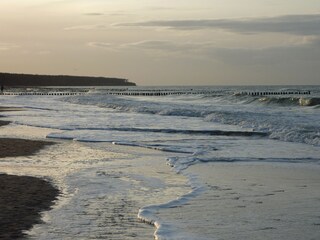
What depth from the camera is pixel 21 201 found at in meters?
9.23

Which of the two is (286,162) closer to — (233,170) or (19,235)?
(233,170)

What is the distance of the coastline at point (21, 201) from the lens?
24.8 ft

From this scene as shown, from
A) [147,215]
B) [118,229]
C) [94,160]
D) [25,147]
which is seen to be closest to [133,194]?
[147,215]

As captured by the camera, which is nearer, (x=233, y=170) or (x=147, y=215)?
(x=147, y=215)

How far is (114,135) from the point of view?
72.7ft

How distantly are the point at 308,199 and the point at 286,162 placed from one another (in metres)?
4.89

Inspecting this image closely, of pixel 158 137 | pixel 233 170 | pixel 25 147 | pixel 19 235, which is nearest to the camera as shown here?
pixel 19 235

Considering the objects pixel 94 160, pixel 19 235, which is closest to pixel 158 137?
pixel 94 160

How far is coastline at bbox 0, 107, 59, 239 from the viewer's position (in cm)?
755

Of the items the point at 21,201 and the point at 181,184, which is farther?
the point at 181,184

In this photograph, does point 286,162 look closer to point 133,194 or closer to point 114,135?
point 133,194

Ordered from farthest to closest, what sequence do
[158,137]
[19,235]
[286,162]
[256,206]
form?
1. [158,137]
2. [286,162]
3. [256,206]
4. [19,235]

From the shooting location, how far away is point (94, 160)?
1471 centimetres

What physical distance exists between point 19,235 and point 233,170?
6532 millimetres
